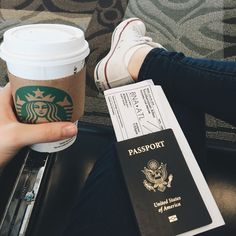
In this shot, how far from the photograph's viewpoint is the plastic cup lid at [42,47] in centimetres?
52

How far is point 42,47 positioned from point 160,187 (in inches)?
13.5

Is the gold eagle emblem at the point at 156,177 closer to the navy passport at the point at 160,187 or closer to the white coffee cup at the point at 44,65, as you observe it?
the navy passport at the point at 160,187

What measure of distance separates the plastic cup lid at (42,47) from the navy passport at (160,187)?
0.22m

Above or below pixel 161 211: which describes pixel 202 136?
above

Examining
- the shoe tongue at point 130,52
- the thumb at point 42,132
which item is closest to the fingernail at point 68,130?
the thumb at point 42,132

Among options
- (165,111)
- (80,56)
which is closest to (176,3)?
(165,111)

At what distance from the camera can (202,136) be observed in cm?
73

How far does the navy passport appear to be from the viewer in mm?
579

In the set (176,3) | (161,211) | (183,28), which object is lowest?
(161,211)

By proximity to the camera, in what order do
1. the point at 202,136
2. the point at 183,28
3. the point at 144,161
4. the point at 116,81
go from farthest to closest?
the point at 183,28, the point at 116,81, the point at 202,136, the point at 144,161

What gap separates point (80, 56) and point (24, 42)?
10cm

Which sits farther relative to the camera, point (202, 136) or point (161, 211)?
point (202, 136)

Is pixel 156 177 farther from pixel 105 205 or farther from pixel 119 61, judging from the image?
pixel 119 61

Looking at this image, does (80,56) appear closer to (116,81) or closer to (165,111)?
(165,111)
